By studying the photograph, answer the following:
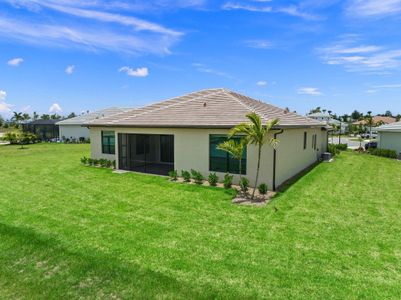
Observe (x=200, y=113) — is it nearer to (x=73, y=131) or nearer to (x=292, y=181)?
(x=292, y=181)

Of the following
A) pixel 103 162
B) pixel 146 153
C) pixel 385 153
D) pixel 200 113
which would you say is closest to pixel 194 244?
pixel 200 113

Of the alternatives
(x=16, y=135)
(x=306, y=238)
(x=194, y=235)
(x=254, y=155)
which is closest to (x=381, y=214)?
(x=306, y=238)

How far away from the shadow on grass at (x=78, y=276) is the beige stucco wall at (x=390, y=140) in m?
27.8

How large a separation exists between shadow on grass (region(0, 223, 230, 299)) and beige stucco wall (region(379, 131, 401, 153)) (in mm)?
27832

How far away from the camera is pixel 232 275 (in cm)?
580

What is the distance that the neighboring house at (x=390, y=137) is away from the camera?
84.8 feet

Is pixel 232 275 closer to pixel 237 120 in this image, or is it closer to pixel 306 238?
pixel 306 238

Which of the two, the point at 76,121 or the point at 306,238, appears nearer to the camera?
the point at 306,238

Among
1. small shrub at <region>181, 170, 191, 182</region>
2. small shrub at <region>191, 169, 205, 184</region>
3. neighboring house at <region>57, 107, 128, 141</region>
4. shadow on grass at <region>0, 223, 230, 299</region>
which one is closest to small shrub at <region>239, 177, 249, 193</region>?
small shrub at <region>191, 169, 205, 184</region>

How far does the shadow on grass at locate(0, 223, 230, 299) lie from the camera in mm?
5184

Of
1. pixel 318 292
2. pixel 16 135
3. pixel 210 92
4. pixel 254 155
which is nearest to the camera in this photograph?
pixel 318 292

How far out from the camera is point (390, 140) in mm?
26734

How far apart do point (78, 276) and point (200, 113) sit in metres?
11.0

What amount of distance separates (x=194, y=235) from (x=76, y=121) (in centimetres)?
4067
